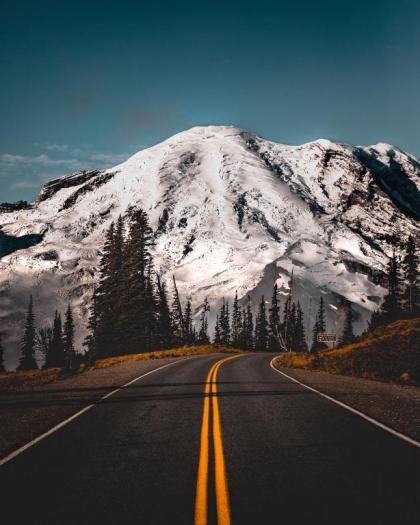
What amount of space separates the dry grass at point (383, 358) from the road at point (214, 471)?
14279mm

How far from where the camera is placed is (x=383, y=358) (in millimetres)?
27062

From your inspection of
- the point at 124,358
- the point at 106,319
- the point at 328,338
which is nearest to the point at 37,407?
the point at 328,338

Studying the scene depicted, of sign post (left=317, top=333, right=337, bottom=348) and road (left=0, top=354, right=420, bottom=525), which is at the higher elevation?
sign post (left=317, top=333, right=337, bottom=348)

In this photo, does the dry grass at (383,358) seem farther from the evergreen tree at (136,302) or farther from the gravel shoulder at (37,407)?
the evergreen tree at (136,302)

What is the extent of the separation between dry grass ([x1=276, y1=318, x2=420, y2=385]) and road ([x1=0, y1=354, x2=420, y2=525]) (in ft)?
46.8

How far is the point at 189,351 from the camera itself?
53.6 metres

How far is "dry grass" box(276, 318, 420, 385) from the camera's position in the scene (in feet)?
82.3

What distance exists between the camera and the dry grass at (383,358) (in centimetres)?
2508

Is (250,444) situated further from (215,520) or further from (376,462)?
(215,520)

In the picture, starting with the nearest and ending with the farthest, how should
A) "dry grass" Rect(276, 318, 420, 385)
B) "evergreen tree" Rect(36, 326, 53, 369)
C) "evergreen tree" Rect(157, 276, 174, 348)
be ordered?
"dry grass" Rect(276, 318, 420, 385)
"evergreen tree" Rect(157, 276, 174, 348)
"evergreen tree" Rect(36, 326, 53, 369)

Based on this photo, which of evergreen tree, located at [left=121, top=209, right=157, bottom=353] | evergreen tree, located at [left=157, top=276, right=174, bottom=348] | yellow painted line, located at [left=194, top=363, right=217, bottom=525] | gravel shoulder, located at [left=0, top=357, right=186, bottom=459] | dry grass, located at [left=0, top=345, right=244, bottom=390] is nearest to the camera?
yellow painted line, located at [left=194, top=363, right=217, bottom=525]

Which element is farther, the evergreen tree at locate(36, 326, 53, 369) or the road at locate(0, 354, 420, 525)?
the evergreen tree at locate(36, 326, 53, 369)

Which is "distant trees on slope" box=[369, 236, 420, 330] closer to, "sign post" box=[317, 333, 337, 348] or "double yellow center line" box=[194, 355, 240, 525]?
"sign post" box=[317, 333, 337, 348]

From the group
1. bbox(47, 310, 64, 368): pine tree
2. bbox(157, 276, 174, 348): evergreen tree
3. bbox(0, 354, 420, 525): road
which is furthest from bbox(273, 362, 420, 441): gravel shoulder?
bbox(47, 310, 64, 368): pine tree
